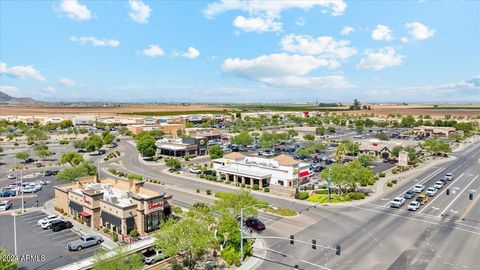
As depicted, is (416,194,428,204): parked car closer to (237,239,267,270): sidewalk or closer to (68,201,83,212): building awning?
(237,239,267,270): sidewalk

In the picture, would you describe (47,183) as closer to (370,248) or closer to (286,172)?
(286,172)

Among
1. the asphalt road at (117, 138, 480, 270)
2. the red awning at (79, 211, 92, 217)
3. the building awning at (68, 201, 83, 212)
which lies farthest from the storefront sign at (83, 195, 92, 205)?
the asphalt road at (117, 138, 480, 270)

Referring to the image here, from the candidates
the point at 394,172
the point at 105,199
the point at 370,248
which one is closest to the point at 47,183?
the point at 105,199

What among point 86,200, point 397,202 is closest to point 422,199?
point 397,202

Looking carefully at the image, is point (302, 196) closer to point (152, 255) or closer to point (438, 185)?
point (438, 185)

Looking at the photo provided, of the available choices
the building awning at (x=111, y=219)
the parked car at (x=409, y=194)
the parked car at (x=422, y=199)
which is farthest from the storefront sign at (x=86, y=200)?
the parked car at (x=422, y=199)

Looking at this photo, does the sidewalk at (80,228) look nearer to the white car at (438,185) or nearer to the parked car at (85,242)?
the parked car at (85,242)
